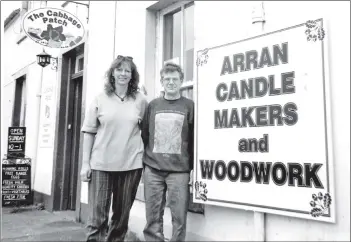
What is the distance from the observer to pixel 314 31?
2480mm

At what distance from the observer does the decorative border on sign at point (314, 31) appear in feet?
8.01

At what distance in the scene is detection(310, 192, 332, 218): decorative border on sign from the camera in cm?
233

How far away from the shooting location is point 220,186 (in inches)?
118

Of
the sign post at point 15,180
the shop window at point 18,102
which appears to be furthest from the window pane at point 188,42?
the shop window at point 18,102

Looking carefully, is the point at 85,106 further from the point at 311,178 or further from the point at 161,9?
the point at 311,178

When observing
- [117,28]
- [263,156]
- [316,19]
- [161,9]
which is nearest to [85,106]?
[117,28]

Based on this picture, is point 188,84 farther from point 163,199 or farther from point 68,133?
point 68,133

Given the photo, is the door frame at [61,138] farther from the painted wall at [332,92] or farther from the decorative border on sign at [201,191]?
the decorative border on sign at [201,191]

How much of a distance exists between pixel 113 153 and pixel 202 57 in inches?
47.6

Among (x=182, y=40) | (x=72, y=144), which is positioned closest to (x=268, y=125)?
(x=182, y=40)

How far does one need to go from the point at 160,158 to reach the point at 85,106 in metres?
2.74

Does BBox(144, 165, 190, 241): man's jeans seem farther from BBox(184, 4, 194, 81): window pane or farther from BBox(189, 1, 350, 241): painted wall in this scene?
BBox(184, 4, 194, 81): window pane

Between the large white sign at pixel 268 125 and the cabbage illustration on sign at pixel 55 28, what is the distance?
273 cm

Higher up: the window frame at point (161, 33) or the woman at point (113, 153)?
the window frame at point (161, 33)
